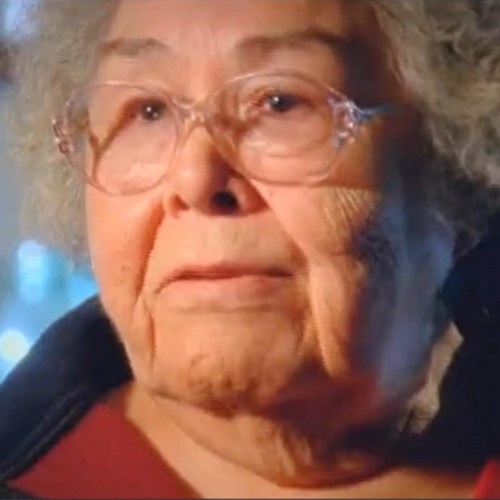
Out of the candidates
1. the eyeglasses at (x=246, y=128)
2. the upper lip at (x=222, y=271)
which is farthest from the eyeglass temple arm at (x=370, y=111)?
the upper lip at (x=222, y=271)

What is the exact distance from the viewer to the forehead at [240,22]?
0.74 metres

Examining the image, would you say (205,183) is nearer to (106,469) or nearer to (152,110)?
(152,110)

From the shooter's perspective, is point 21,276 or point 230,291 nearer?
point 230,291

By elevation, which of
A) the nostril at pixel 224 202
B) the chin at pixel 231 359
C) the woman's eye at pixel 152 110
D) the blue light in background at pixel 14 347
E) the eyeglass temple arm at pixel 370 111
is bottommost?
the blue light in background at pixel 14 347

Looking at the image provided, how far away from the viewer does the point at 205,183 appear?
72cm

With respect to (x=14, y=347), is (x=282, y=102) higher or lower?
higher

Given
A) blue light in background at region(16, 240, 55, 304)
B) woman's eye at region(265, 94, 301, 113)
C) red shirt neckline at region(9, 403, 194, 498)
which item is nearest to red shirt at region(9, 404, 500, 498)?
red shirt neckline at region(9, 403, 194, 498)

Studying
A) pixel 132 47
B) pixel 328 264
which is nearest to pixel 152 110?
pixel 132 47

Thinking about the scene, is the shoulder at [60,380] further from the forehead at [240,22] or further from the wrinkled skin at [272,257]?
the forehead at [240,22]

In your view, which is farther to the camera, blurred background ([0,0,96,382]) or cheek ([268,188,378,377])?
blurred background ([0,0,96,382])

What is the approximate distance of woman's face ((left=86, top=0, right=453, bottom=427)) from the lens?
715mm

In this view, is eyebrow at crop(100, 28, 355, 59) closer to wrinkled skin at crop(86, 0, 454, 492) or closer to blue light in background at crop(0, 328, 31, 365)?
wrinkled skin at crop(86, 0, 454, 492)

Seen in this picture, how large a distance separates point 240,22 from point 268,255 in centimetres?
15

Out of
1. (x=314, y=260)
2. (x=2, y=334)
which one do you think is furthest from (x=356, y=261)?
(x=2, y=334)
